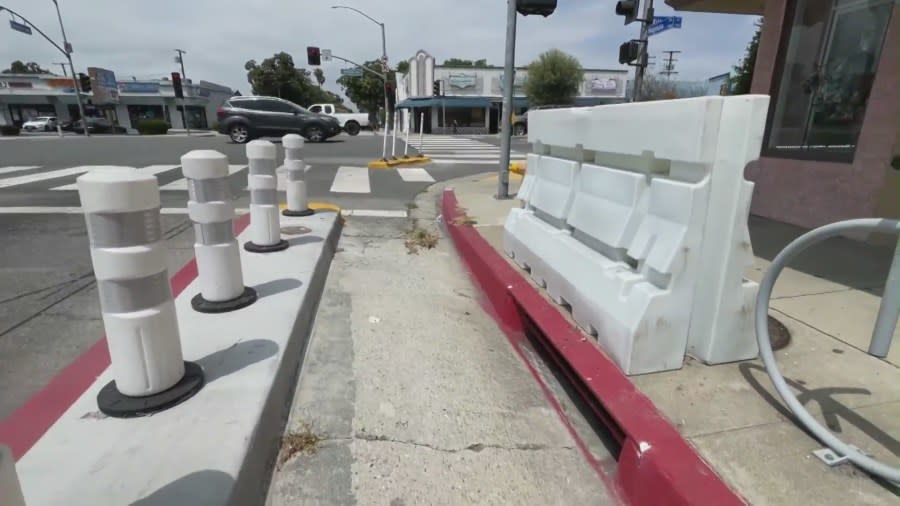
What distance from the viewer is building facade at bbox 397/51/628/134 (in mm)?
41531

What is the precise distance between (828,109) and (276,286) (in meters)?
6.30

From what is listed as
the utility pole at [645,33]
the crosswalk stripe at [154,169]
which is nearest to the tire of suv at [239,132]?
the crosswalk stripe at [154,169]

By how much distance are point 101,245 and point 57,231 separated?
16.3 ft

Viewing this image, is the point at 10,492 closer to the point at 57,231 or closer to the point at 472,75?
the point at 57,231

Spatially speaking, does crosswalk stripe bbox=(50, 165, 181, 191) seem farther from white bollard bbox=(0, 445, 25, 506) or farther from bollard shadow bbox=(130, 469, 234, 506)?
white bollard bbox=(0, 445, 25, 506)

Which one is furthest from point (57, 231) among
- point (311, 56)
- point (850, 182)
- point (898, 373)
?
point (311, 56)

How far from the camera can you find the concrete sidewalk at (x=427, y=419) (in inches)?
77.3

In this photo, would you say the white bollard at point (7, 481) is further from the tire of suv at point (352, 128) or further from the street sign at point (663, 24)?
the tire of suv at point (352, 128)

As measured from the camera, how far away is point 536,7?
660cm

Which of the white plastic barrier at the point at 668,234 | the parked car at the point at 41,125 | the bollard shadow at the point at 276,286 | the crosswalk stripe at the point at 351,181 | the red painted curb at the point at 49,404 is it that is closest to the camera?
the red painted curb at the point at 49,404

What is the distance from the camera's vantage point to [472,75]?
41719mm

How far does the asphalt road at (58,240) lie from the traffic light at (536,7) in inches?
130

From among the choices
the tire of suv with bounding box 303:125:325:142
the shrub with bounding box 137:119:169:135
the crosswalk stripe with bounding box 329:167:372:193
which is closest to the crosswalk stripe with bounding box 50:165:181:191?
the crosswalk stripe with bounding box 329:167:372:193

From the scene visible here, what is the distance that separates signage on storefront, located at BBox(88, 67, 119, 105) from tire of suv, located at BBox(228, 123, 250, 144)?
119ft
